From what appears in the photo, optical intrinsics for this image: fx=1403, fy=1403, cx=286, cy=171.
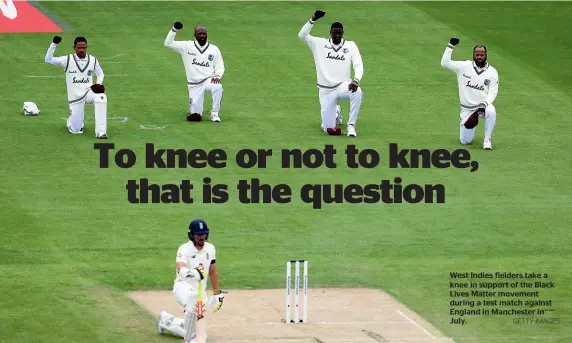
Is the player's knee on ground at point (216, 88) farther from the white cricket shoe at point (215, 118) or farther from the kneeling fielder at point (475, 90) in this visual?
the kneeling fielder at point (475, 90)

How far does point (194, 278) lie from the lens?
1877 centimetres

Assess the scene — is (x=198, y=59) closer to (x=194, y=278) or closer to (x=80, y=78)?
(x=80, y=78)

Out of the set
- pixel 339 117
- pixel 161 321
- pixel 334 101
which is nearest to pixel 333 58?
→ pixel 334 101

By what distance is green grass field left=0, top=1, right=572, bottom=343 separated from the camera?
22203 millimetres

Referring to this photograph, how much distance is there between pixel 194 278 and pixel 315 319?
2.48m

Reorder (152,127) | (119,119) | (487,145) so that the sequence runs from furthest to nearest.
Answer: (119,119) → (152,127) → (487,145)

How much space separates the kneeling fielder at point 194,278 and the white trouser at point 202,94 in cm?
1281

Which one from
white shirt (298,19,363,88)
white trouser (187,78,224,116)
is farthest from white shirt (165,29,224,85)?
white shirt (298,19,363,88)

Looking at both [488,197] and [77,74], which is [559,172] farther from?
[77,74]

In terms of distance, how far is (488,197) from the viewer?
27109 mm

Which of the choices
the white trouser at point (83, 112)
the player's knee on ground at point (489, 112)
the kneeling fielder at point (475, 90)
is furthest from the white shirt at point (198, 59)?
the player's knee on ground at point (489, 112)

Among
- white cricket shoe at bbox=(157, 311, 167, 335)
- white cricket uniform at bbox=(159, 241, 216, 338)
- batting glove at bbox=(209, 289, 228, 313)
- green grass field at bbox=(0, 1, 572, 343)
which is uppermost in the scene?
green grass field at bbox=(0, 1, 572, 343)

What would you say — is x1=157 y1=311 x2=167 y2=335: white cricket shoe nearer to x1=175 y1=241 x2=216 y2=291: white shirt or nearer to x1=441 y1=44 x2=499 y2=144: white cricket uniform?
x1=175 y1=241 x2=216 y2=291: white shirt

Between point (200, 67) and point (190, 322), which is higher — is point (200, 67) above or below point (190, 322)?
above
